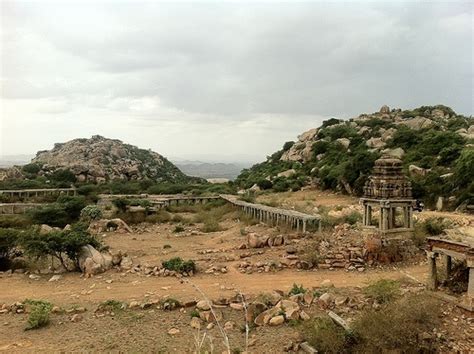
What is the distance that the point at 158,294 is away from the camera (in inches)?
464

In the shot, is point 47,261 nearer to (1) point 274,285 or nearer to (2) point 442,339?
(1) point 274,285

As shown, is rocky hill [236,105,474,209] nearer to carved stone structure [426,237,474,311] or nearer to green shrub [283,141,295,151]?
green shrub [283,141,295,151]

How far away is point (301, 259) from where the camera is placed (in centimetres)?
1451

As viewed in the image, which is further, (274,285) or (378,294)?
(274,285)

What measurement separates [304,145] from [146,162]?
29.8 m

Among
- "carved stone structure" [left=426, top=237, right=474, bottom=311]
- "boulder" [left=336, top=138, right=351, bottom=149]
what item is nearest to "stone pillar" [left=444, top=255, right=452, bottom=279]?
"carved stone structure" [left=426, top=237, right=474, bottom=311]

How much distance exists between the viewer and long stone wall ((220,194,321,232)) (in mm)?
18539

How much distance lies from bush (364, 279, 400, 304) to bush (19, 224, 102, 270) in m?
9.60

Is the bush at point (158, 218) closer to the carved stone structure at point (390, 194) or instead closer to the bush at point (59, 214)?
the bush at point (59, 214)

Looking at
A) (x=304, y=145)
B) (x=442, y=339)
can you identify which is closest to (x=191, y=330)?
(x=442, y=339)

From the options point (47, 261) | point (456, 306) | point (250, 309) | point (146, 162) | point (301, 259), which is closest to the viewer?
point (456, 306)

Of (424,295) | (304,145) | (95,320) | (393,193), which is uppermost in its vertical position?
(304,145)

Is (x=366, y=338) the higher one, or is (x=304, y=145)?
(x=304, y=145)

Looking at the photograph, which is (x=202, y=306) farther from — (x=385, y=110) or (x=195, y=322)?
(x=385, y=110)
